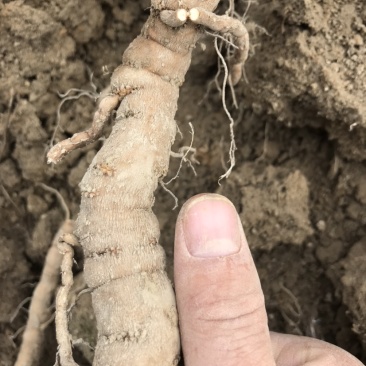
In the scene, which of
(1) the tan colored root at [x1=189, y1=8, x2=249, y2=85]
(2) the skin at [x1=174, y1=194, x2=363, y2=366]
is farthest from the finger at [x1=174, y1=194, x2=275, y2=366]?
(1) the tan colored root at [x1=189, y1=8, x2=249, y2=85]

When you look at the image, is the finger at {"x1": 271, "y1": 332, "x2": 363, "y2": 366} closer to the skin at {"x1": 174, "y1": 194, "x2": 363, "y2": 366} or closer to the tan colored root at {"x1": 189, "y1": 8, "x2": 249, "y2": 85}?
the skin at {"x1": 174, "y1": 194, "x2": 363, "y2": 366}

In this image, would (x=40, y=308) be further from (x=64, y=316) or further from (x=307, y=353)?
(x=307, y=353)

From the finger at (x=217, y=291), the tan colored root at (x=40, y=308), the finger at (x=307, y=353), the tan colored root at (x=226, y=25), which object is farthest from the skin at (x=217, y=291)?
the tan colored root at (x=40, y=308)

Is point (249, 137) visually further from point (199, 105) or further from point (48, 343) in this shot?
point (48, 343)

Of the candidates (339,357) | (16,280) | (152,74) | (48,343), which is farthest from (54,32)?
(339,357)

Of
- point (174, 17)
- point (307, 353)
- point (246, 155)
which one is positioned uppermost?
point (174, 17)

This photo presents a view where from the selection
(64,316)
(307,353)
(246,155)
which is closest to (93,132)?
(64,316)
